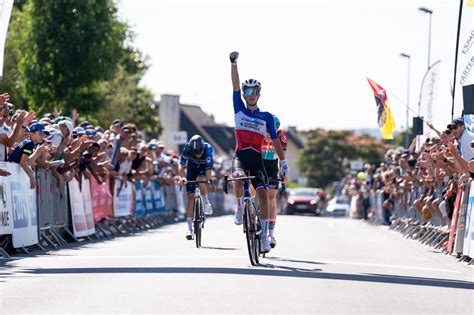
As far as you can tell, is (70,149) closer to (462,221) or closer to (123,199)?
(123,199)

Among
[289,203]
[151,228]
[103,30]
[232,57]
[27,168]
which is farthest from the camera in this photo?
[289,203]

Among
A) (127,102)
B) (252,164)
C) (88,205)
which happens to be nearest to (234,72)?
(252,164)

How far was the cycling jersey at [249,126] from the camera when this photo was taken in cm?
1598

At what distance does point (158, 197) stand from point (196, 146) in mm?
14131

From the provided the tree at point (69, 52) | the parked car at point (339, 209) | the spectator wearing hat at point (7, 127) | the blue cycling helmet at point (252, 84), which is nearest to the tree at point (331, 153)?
the parked car at point (339, 209)

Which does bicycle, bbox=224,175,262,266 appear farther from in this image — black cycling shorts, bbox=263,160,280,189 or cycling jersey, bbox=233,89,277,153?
black cycling shorts, bbox=263,160,280,189

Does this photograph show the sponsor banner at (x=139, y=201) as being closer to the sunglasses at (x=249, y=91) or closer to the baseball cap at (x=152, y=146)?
the baseball cap at (x=152, y=146)

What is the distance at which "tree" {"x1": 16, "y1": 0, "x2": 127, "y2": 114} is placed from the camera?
40406 mm

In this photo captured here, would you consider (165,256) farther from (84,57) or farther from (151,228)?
(84,57)

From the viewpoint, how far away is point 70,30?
1606 inches

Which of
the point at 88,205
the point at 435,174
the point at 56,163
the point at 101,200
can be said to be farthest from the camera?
the point at 101,200

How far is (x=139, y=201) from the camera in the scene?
3069cm

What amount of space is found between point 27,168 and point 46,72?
2346 cm

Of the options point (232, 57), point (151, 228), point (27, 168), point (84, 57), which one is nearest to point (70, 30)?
point (84, 57)
